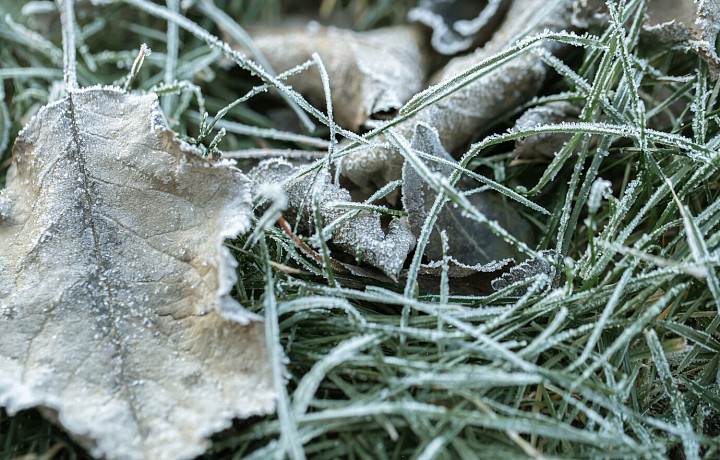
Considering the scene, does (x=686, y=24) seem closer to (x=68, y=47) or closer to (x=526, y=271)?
(x=526, y=271)

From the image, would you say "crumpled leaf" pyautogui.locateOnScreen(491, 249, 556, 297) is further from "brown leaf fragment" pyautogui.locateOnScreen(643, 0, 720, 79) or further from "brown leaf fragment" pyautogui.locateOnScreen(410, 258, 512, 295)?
"brown leaf fragment" pyautogui.locateOnScreen(643, 0, 720, 79)

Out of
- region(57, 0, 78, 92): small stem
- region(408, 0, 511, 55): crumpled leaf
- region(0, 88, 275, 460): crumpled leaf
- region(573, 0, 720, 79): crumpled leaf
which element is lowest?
region(0, 88, 275, 460): crumpled leaf

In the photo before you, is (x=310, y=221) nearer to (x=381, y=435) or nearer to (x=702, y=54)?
(x=381, y=435)

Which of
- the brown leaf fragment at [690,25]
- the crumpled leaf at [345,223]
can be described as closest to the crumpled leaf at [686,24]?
the brown leaf fragment at [690,25]

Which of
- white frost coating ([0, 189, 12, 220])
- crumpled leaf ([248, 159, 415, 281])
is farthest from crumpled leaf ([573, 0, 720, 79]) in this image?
white frost coating ([0, 189, 12, 220])

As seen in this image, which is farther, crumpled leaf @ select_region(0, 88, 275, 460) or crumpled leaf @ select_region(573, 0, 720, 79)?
crumpled leaf @ select_region(573, 0, 720, 79)

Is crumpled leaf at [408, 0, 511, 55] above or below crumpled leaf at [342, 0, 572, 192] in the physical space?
above
